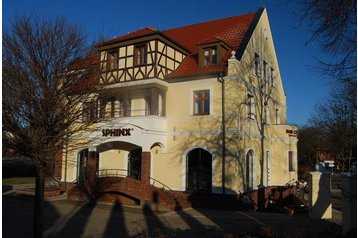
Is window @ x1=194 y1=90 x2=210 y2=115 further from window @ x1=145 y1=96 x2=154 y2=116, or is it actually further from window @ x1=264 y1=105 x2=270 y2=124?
window @ x1=264 y1=105 x2=270 y2=124

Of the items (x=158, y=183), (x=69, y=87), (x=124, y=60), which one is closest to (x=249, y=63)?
(x=124, y=60)

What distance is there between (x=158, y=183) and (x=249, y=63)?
843 cm

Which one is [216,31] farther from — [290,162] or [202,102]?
[290,162]

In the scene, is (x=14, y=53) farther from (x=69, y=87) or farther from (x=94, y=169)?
(x=94, y=169)

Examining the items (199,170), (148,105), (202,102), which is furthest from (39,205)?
(148,105)

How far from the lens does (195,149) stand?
20.7 meters

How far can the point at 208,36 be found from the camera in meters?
24.5

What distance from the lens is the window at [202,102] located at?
67.8ft

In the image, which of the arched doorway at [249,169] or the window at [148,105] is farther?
the window at [148,105]

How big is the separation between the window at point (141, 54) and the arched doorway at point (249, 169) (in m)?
7.69

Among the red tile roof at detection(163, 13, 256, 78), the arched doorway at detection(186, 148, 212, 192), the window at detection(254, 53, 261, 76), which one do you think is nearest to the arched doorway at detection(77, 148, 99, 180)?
the arched doorway at detection(186, 148, 212, 192)

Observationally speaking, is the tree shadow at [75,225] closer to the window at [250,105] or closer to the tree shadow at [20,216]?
the tree shadow at [20,216]

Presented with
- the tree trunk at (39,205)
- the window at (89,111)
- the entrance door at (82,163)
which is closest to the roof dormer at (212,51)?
the entrance door at (82,163)

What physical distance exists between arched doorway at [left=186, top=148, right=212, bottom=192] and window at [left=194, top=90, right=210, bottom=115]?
201cm
